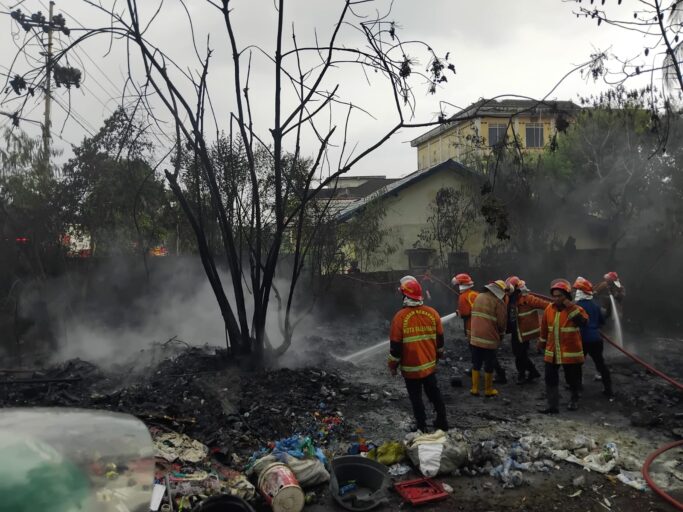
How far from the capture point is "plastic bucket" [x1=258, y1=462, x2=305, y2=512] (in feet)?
13.9

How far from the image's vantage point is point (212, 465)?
5000 millimetres

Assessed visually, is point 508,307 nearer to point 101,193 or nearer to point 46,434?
point 46,434

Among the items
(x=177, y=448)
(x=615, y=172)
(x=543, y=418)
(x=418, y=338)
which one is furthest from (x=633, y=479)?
(x=615, y=172)

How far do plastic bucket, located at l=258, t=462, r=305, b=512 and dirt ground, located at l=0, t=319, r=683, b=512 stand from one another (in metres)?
0.17

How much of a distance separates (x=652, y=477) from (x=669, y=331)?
10260 millimetres

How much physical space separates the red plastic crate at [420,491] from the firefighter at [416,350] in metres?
1.22

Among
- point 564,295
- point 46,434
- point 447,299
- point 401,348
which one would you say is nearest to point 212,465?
point 401,348

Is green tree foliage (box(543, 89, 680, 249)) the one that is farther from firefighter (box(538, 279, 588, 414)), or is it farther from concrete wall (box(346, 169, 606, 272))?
firefighter (box(538, 279, 588, 414))

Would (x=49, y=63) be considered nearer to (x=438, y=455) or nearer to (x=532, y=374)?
(x=438, y=455)

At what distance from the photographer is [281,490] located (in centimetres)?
422

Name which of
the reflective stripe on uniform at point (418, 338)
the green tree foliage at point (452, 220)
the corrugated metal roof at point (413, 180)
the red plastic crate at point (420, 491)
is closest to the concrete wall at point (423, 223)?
the corrugated metal roof at point (413, 180)

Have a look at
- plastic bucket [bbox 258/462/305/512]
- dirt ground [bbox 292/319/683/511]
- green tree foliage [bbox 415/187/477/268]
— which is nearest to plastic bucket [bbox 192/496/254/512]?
plastic bucket [bbox 258/462/305/512]

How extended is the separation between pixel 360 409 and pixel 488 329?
2.31m

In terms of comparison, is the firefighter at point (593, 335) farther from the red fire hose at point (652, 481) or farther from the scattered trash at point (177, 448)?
the scattered trash at point (177, 448)
